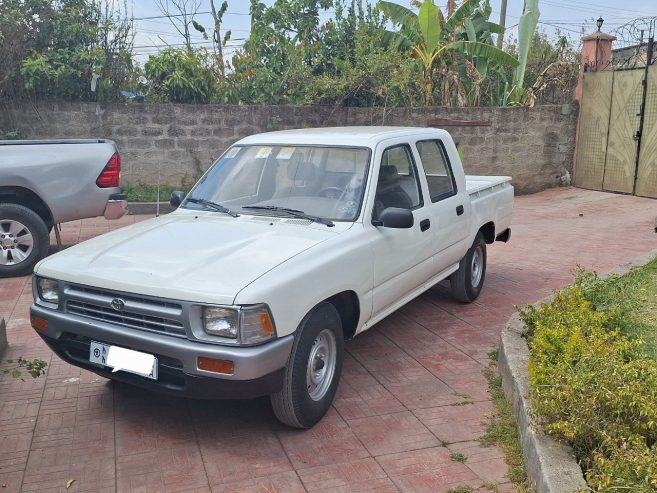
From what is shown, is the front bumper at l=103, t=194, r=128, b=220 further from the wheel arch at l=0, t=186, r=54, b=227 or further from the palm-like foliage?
the palm-like foliage

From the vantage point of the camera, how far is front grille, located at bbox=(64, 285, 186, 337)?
3537mm

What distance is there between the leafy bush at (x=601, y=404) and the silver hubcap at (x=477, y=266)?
2467 millimetres

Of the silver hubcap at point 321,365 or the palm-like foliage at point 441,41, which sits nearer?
the silver hubcap at point 321,365

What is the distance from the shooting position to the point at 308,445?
12.7 ft

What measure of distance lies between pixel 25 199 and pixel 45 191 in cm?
29

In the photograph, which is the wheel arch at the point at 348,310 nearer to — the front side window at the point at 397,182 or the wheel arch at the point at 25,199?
the front side window at the point at 397,182

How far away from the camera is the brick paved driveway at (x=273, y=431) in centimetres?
355

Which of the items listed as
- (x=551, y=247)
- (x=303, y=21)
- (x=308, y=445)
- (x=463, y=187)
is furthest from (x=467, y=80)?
(x=308, y=445)

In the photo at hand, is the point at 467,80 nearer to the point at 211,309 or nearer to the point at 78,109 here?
the point at 78,109

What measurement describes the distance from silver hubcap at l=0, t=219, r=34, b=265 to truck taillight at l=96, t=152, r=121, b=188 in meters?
1.02

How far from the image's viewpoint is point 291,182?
4.89m

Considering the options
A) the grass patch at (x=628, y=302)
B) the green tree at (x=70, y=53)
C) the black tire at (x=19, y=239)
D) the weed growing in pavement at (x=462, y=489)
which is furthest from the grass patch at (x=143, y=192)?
the weed growing in pavement at (x=462, y=489)

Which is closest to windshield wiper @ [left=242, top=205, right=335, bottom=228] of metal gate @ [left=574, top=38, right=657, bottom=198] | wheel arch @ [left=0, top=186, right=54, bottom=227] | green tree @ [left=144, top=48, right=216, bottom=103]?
wheel arch @ [left=0, top=186, right=54, bottom=227]

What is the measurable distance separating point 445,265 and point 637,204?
8.73 meters
